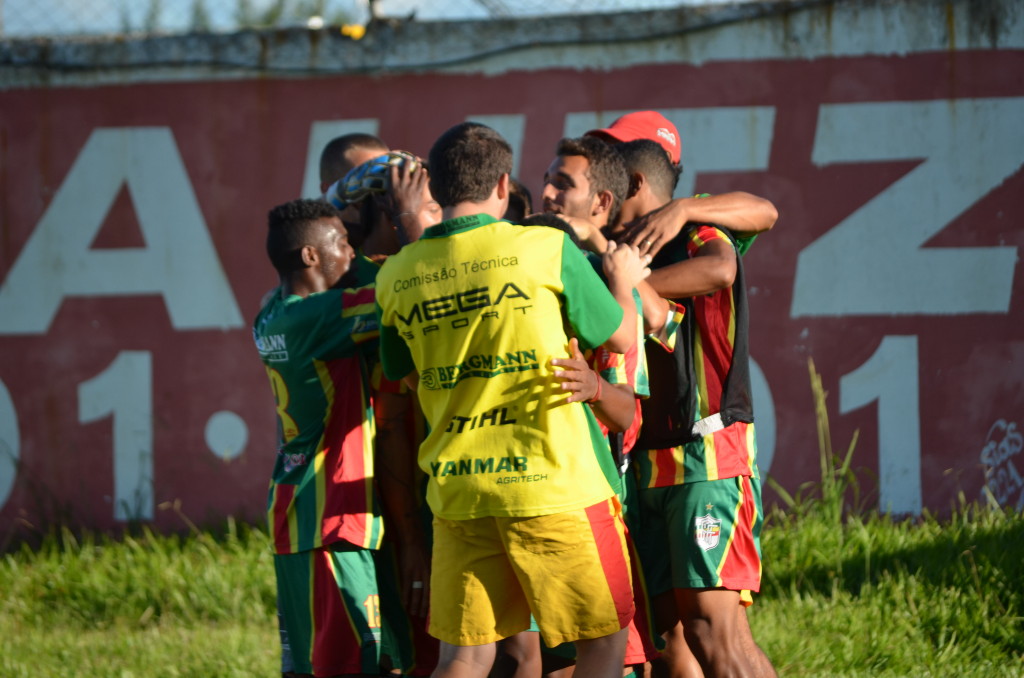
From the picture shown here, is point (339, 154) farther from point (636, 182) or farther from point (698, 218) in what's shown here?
point (698, 218)

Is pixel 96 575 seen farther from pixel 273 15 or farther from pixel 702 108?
pixel 273 15

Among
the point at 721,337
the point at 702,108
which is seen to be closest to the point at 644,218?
the point at 721,337

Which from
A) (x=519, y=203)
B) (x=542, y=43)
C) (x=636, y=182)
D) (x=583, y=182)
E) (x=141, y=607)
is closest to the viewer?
(x=583, y=182)

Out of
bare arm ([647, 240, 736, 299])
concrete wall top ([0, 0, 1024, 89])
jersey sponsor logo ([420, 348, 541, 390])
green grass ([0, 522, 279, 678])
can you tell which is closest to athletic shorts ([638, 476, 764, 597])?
bare arm ([647, 240, 736, 299])

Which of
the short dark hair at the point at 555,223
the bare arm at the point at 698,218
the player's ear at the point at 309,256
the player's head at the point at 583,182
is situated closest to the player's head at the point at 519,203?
the player's head at the point at 583,182

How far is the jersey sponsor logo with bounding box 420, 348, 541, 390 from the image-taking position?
2.75 m

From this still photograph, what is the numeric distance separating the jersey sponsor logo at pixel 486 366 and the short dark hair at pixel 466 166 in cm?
43

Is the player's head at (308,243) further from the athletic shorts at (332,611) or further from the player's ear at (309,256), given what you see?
the athletic shorts at (332,611)

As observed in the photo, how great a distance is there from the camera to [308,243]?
340 cm

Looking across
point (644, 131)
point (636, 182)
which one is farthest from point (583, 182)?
point (644, 131)

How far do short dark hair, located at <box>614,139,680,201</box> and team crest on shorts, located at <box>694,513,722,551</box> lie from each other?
111cm

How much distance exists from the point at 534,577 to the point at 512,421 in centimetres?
39

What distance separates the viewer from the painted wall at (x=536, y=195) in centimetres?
589

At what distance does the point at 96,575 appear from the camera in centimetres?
571
